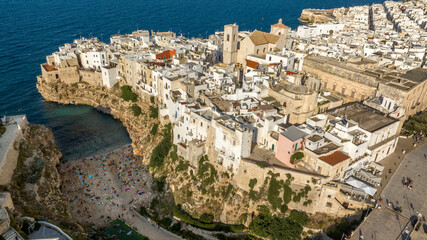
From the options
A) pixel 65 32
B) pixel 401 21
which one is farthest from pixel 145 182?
pixel 401 21

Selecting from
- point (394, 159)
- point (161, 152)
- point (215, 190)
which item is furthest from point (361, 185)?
point (161, 152)

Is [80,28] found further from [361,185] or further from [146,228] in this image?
[361,185]

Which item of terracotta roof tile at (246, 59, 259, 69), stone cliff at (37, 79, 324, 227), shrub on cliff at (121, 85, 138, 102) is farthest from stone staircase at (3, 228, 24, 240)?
terracotta roof tile at (246, 59, 259, 69)

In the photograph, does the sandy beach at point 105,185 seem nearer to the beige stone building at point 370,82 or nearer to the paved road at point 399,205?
the paved road at point 399,205

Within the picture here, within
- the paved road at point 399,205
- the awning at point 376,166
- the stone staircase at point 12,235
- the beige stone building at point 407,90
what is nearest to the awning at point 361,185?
the paved road at point 399,205

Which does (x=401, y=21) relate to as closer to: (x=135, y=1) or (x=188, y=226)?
(x=188, y=226)

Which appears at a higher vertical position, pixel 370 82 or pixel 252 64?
pixel 370 82
